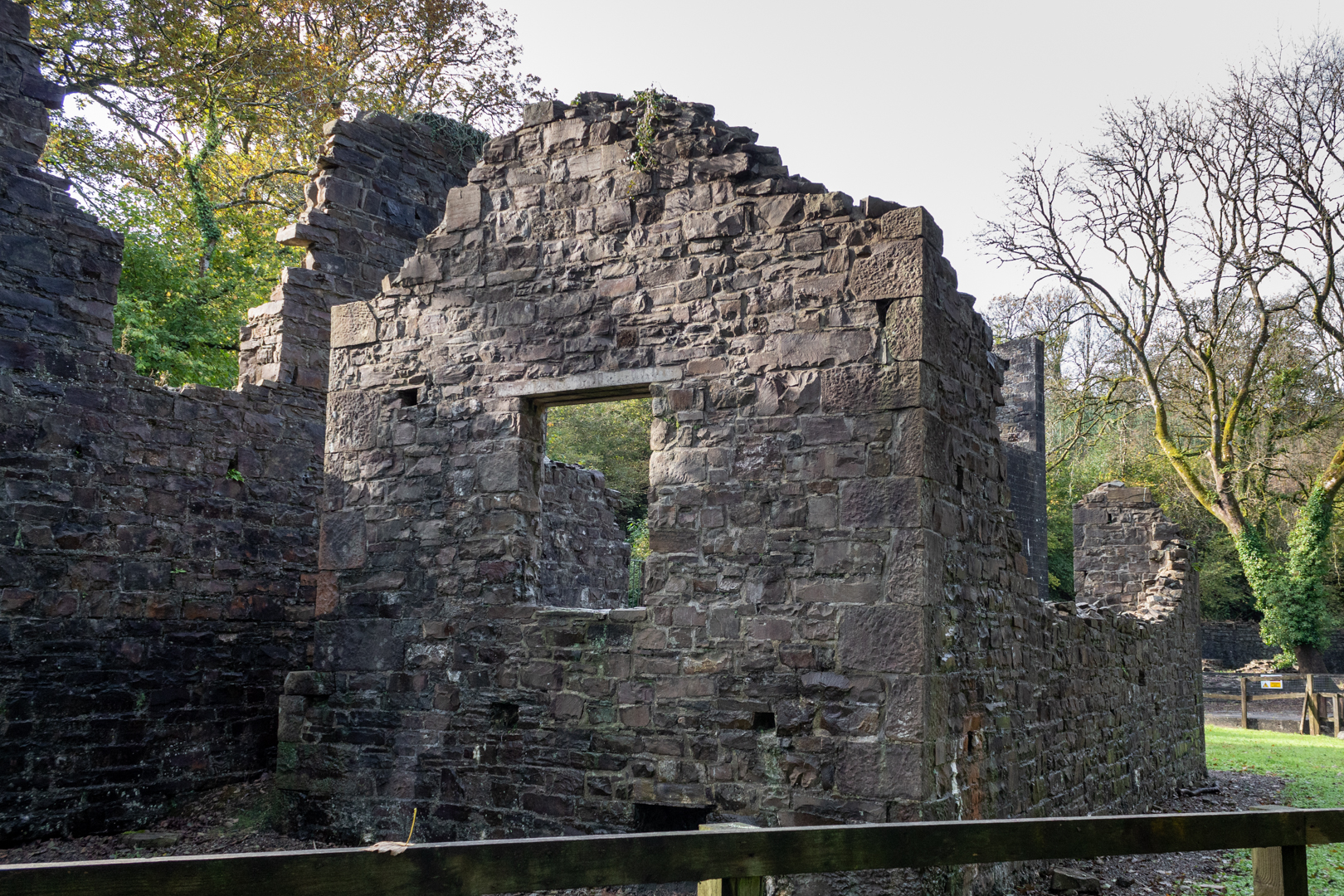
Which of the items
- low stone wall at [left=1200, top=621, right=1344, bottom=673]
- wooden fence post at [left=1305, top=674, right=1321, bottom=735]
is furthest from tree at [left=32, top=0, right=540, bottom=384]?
low stone wall at [left=1200, top=621, right=1344, bottom=673]

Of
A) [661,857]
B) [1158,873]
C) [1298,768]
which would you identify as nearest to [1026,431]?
[1298,768]

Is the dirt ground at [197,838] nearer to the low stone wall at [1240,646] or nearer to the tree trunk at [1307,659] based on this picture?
the tree trunk at [1307,659]

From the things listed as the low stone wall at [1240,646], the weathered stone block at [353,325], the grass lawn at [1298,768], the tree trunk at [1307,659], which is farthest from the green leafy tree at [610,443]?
the weathered stone block at [353,325]

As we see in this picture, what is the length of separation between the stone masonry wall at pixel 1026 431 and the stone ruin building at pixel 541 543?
1141 cm

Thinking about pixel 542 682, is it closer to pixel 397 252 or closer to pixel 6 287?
pixel 6 287

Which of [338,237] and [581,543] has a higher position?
[338,237]

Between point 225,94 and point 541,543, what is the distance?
14.3 meters

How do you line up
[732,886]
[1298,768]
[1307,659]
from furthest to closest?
1. [1307,659]
2. [1298,768]
3. [732,886]

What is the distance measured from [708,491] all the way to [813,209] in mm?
1786

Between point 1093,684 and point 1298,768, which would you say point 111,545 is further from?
point 1298,768

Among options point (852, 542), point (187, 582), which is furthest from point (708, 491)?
point (187, 582)

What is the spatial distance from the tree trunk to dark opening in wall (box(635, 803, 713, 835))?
21.2m

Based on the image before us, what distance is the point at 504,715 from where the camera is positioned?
6.89 metres

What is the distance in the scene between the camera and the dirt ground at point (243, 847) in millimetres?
6988
